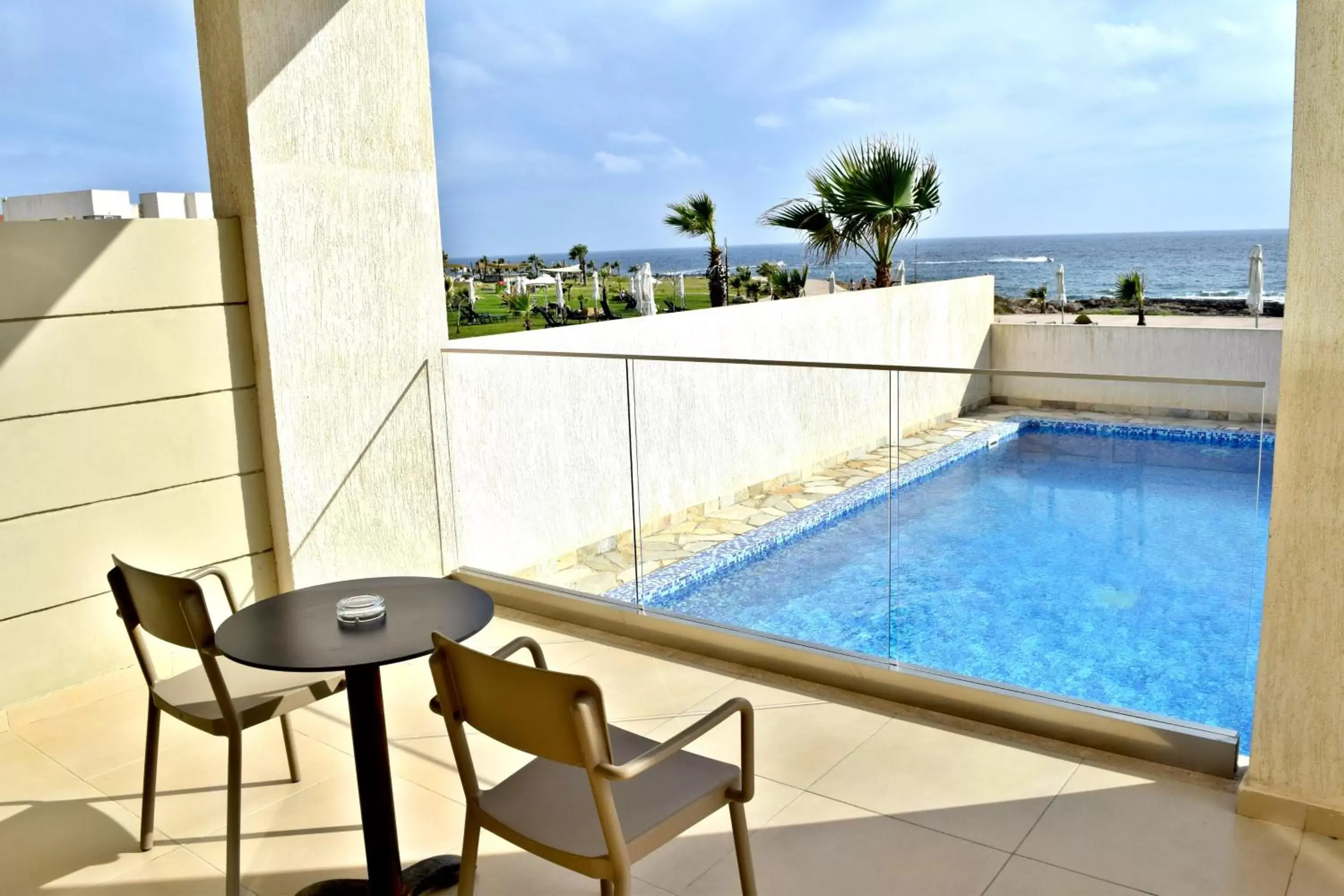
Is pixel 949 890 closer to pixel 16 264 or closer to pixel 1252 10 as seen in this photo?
pixel 16 264

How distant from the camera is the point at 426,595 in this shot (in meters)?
2.42

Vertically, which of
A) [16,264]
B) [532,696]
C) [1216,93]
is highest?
[1216,93]

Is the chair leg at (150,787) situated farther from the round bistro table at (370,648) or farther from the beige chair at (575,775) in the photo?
the beige chair at (575,775)

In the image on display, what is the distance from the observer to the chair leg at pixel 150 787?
263 centimetres

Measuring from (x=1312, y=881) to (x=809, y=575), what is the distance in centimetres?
189

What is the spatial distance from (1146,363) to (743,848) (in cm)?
342

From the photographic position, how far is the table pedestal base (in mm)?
2379

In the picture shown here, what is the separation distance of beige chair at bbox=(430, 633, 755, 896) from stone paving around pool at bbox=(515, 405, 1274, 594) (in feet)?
5.67

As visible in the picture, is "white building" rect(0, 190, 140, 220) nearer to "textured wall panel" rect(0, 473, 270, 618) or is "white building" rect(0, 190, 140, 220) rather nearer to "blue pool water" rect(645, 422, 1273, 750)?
"textured wall panel" rect(0, 473, 270, 618)

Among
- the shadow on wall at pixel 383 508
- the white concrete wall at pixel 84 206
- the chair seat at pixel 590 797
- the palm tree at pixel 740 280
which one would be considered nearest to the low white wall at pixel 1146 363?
the chair seat at pixel 590 797

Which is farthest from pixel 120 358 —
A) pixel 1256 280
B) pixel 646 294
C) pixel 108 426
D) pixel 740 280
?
pixel 740 280

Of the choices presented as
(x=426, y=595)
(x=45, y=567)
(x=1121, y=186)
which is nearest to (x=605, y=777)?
(x=426, y=595)

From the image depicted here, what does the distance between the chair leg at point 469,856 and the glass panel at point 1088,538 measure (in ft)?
6.24

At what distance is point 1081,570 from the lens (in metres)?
3.06
